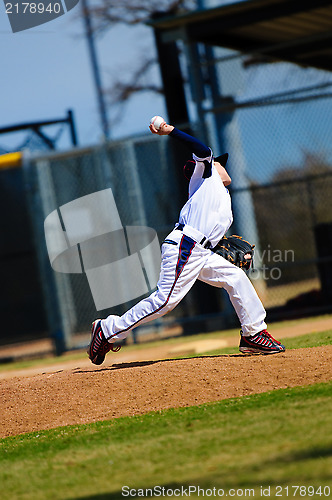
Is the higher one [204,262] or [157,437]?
[204,262]

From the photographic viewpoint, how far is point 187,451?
3.76 metres

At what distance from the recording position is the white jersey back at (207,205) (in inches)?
229

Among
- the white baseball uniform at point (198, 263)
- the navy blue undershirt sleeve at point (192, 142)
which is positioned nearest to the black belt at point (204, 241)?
the white baseball uniform at point (198, 263)

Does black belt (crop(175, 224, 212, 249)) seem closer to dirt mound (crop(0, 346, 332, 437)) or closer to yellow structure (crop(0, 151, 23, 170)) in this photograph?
dirt mound (crop(0, 346, 332, 437))

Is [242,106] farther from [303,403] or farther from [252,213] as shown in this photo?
[303,403]

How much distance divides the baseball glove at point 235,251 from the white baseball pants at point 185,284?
0.33 ft

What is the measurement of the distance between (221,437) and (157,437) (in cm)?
43

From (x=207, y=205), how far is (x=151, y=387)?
57.1 inches

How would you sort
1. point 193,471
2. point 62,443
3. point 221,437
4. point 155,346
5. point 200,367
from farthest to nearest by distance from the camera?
point 155,346, point 200,367, point 62,443, point 221,437, point 193,471

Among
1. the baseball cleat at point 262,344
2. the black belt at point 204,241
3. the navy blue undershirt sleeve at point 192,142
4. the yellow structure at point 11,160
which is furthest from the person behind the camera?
the yellow structure at point 11,160

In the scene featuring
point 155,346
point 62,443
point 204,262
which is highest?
point 204,262

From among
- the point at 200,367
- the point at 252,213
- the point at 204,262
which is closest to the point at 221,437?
the point at 200,367

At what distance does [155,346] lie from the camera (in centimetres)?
1141

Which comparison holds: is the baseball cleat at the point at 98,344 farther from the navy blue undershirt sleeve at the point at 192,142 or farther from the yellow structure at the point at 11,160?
the yellow structure at the point at 11,160
